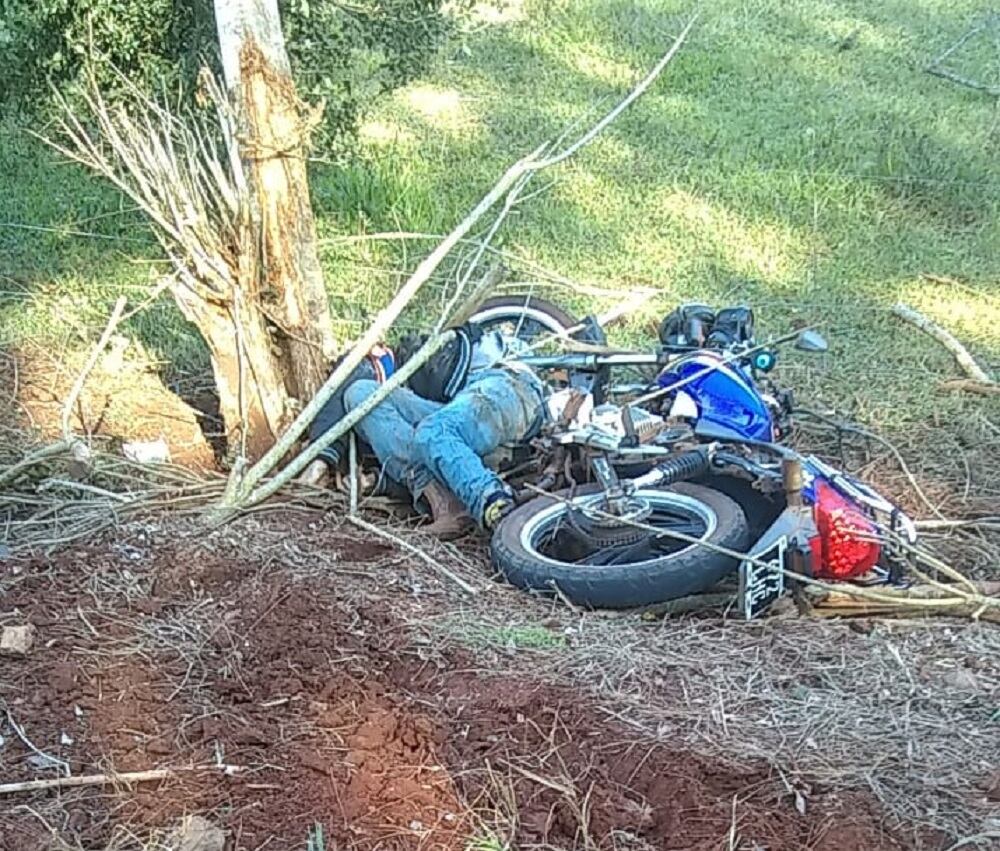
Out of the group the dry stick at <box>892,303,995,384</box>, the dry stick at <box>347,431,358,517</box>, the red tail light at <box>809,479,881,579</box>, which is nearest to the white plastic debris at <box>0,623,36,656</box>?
the dry stick at <box>347,431,358,517</box>

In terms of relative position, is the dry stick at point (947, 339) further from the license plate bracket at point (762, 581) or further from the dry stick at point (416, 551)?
the dry stick at point (416, 551)

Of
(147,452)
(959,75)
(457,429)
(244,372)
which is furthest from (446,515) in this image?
(959,75)

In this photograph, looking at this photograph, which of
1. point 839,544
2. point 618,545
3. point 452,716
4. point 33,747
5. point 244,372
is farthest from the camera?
point 244,372

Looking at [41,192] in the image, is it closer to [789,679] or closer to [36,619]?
[36,619]

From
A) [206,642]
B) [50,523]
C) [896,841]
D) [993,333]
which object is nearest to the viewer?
[896,841]

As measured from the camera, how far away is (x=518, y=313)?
21.6 feet

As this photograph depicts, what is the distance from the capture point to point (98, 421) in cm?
601

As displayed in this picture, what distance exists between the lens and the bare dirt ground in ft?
10.1

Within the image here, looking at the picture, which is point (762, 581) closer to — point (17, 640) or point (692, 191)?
point (17, 640)

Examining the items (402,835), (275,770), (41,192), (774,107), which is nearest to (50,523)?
(275,770)

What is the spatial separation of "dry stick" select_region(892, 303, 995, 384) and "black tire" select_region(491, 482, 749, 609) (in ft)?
8.88

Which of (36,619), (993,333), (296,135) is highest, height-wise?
(296,135)

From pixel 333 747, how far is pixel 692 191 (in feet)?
23.8

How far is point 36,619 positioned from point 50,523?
94 cm
